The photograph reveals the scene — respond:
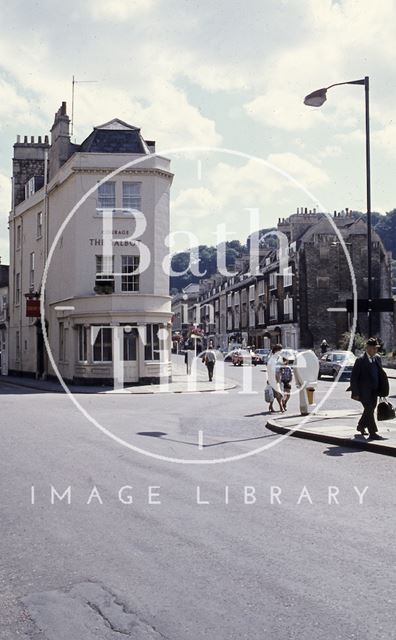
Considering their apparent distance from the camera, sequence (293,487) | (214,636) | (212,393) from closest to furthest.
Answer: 1. (214,636)
2. (293,487)
3. (212,393)

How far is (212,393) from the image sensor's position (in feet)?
97.8

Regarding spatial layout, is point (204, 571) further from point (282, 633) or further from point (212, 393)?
point (212, 393)

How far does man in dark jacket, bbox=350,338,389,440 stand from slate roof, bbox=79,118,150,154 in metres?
24.8

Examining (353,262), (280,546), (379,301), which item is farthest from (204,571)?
(353,262)

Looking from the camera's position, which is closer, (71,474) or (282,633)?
(282,633)

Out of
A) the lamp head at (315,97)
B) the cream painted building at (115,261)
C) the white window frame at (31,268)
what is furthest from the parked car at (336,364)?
the lamp head at (315,97)

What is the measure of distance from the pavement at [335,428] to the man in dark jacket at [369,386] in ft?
0.87

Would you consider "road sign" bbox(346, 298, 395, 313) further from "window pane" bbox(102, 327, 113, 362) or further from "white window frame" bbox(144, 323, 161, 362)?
"window pane" bbox(102, 327, 113, 362)

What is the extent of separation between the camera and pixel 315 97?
1764 cm

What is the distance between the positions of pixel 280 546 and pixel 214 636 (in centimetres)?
210

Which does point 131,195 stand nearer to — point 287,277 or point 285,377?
point 285,377

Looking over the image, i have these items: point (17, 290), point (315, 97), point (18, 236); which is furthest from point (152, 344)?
point (315, 97)

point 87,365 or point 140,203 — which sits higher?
point 140,203

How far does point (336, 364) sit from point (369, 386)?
76.8ft
